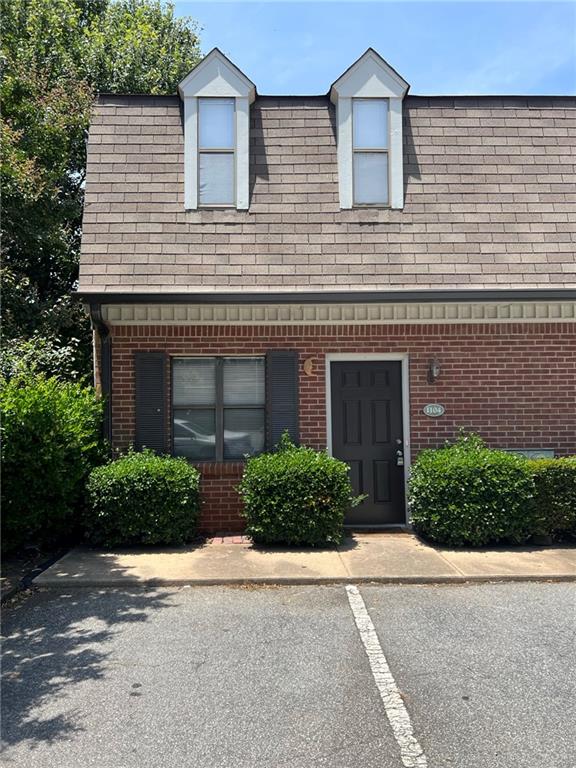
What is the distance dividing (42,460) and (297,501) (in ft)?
9.06

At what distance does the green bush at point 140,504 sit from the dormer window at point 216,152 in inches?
152

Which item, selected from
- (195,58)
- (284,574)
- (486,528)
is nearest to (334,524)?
(284,574)

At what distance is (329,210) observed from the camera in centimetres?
809

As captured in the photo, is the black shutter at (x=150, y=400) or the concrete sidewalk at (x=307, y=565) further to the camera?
the black shutter at (x=150, y=400)

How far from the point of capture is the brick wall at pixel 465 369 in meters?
7.60

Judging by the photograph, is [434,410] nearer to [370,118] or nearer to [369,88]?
[370,118]

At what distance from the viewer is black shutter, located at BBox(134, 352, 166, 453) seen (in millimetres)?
7430

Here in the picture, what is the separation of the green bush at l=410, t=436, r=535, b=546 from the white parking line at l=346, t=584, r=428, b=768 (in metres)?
1.98

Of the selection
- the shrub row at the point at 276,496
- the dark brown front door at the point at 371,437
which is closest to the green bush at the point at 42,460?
the shrub row at the point at 276,496

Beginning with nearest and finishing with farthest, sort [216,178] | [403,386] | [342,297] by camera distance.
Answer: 1. [342,297]
2. [403,386]
3. [216,178]

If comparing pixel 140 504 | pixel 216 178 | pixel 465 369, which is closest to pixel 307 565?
pixel 140 504

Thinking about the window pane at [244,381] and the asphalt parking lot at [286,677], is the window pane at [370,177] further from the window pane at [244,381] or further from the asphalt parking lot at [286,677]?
the asphalt parking lot at [286,677]

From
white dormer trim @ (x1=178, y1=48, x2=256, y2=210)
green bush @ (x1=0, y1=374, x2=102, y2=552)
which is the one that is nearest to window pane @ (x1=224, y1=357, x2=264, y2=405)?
green bush @ (x1=0, y1=374, x2=102, y2=552)

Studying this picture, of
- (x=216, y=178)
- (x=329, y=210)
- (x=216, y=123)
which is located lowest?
(x=329, y=210)
